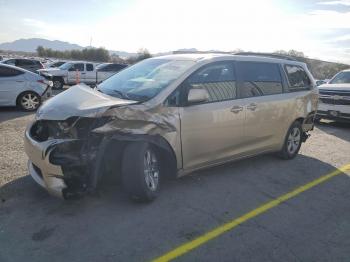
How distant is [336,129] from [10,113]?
31.7 ft

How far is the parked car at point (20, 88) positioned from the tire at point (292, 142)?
7982mm

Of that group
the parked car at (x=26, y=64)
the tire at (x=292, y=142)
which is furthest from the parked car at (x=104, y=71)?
the tire at (x=292, y=142)

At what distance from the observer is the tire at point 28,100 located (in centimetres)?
1162

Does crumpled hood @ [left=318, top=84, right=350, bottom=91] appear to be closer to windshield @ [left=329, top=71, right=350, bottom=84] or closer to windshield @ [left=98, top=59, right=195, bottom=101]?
windshield @ [left=329, top=71, right=350, bottom=84]

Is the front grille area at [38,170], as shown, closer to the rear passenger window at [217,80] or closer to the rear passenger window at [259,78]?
the rear passenger window at [217,80]

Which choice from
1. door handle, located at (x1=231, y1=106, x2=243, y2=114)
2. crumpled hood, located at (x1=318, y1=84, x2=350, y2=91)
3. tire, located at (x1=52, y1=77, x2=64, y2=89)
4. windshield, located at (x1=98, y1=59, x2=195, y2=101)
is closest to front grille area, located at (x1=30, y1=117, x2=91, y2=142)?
windshield, located at (x1=98, y1=59, x2=195, y2=101)

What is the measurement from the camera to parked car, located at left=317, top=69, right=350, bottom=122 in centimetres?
1130

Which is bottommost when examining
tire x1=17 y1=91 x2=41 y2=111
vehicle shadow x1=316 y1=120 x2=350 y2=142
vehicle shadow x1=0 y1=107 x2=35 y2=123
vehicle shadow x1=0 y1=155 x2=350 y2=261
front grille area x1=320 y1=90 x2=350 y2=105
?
vehicle shadow x1=316 y1=120 x2=350 y2=142

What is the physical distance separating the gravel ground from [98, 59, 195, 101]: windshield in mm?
Answer: 1299

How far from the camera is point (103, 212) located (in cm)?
441

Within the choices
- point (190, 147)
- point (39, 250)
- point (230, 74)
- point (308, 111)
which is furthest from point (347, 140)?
point (39, 250)

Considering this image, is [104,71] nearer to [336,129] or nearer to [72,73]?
[72,73]

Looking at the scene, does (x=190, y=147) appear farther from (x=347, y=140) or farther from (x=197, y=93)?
(x=347, y=140)

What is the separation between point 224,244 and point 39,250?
1.79 meters
